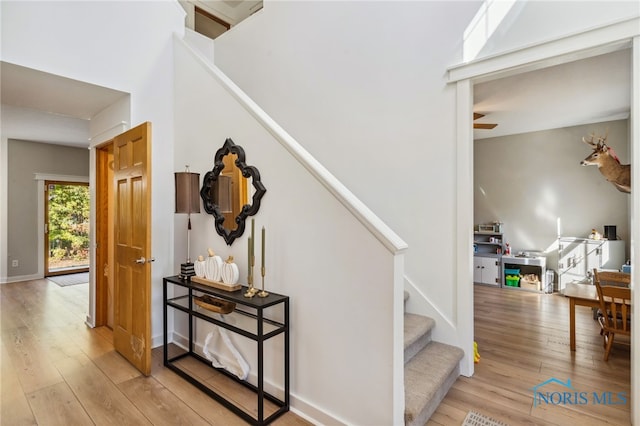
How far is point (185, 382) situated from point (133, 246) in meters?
1.26

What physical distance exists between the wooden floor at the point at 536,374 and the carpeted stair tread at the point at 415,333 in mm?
368

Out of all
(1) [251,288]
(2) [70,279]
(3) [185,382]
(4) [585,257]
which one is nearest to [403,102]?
(1) [251,288]

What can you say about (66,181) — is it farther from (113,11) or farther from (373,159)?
(373,159)

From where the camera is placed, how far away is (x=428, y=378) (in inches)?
85.2

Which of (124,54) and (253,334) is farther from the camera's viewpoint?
(124,54)

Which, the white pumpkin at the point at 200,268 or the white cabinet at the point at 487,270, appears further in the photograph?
the white cabinet at the point at 487,270

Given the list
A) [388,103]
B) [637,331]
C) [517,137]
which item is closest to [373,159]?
[388,103]

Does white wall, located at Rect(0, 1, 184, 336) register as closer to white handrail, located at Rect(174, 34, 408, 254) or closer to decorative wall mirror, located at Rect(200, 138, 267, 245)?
Answer: decorative wall mirror, located at Rect(200, 138, 267, 245)

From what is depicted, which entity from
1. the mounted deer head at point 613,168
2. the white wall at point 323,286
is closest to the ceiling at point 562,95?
the mounted deer head at point 613,168

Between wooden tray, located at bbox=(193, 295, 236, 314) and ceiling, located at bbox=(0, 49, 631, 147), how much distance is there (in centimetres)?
231

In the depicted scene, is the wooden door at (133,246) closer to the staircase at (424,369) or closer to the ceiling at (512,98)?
the ceiling at (512,98)

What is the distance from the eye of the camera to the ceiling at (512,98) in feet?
10.1

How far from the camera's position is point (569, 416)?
83.0 inches

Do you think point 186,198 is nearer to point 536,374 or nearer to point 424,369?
point 424,369
